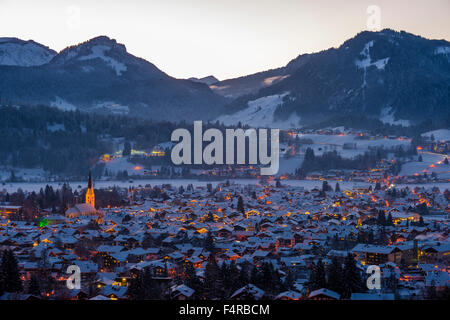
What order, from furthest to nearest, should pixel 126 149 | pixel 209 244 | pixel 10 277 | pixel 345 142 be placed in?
pixel 345 142, pixel 126 149, pixel 209 244, pixel 10 277

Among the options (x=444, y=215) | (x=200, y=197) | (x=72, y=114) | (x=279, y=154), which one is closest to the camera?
(x=444, y=215)

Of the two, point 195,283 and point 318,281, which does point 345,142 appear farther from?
point 195,283

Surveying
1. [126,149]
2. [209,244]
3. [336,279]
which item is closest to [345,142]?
[126,149]

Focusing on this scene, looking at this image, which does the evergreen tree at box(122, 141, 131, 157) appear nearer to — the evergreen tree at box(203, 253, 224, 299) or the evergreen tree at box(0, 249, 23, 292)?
the evergreen tree at box(203, 253, 224, 299)

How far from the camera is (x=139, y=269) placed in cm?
2594

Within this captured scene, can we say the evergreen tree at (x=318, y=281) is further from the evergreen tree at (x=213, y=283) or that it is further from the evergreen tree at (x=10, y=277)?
the evergreen tree at (x=10, y=277)

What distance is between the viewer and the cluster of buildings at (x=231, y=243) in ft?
78.2

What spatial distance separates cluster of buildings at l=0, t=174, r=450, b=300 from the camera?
2384 centimetres

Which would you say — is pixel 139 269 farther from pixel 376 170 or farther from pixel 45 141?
pixel 45 141

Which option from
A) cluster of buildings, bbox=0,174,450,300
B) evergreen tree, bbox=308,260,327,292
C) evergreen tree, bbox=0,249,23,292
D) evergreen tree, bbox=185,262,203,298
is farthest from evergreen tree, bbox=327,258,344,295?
evergreen tree, bbox=0,249,23,292

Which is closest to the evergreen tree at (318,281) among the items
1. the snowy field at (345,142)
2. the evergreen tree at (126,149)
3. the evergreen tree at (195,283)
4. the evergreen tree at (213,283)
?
the evergreen tree at (213,283)

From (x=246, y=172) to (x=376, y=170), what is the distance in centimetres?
1855

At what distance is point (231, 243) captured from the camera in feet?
117
